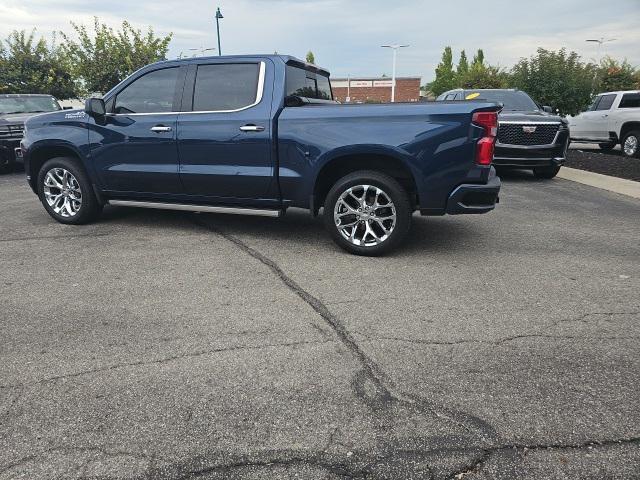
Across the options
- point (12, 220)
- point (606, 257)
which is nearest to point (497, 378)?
point (606, 257)

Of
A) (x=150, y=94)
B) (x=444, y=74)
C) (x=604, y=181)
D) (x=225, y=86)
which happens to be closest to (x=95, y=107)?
(x=150, y=94)

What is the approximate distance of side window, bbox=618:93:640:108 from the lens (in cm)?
1502

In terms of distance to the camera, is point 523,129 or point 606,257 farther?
point 523,129

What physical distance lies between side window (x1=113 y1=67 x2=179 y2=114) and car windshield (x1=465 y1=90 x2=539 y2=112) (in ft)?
24.4

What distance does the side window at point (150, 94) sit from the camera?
19.4 feet

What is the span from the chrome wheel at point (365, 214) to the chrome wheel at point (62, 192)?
3455mm

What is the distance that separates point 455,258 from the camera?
526cm

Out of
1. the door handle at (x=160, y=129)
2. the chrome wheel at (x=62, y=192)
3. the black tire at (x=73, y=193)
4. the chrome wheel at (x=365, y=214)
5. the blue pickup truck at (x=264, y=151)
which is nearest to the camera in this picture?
the blue pickup truck at (x=264, y=151)

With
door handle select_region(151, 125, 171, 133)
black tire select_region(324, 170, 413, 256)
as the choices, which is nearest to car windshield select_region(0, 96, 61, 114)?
door handle select_region(151, 125, 171, 133)

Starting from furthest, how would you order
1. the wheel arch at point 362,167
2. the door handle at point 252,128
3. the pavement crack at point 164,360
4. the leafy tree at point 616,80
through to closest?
the leafy tree at point 616,80, the door handle at point 252,128, the wheel arch at point 362,167, the pavement crack at point 164,360

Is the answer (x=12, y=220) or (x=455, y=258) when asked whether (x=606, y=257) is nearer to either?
(x=455, y=258)

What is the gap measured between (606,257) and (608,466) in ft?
11.8

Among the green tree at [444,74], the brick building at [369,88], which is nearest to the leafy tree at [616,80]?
the green tree at [444,74]

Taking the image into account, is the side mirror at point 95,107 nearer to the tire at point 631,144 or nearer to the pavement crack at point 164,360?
the pavement crack at point 164,360
